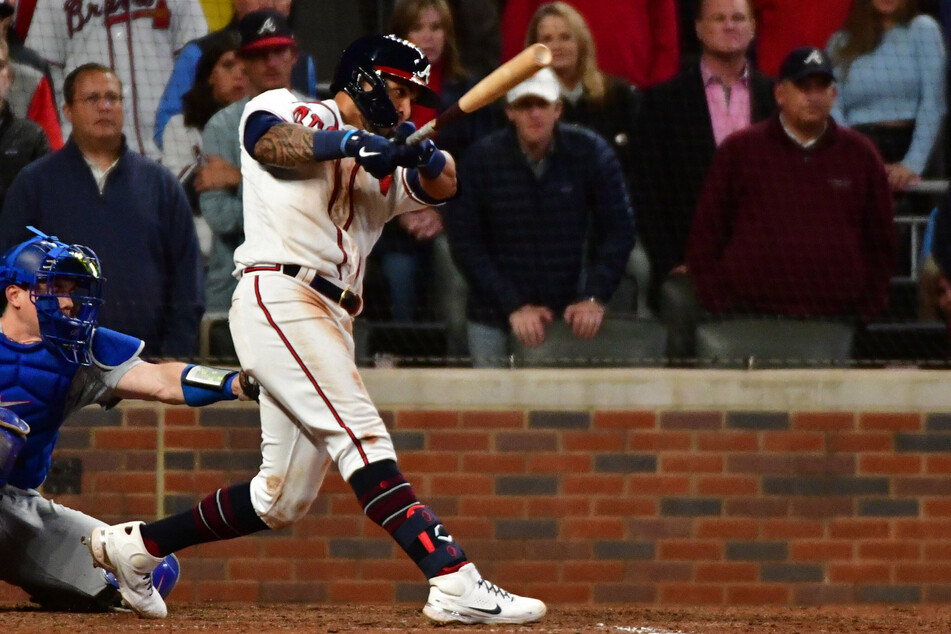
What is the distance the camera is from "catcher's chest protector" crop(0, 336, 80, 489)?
184 inches

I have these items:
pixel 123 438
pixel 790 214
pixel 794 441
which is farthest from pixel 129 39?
pixel 794 441

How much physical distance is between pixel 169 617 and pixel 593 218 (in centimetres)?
235

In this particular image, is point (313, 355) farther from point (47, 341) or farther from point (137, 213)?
point (137, 213)

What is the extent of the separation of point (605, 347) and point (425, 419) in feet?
2.68

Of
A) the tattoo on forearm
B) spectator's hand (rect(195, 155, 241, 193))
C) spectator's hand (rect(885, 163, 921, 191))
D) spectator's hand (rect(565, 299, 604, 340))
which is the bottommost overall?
spectator's hand (rect(565, 299, 604, 340))

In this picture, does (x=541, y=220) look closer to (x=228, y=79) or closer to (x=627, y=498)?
(x=627, y=498)

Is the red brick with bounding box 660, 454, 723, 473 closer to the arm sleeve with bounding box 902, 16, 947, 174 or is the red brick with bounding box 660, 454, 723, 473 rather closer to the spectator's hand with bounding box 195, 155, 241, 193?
the arm sleeve with bounding box 902, 16, 947, 174

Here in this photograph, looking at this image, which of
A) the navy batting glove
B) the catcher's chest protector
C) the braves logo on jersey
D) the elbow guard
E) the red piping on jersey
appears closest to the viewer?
the navy batting glove

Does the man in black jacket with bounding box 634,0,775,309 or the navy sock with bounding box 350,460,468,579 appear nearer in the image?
the navy sock with bounding box 350,460,468,579

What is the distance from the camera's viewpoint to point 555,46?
19.3 feet

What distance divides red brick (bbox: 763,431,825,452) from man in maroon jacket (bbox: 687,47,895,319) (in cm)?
53

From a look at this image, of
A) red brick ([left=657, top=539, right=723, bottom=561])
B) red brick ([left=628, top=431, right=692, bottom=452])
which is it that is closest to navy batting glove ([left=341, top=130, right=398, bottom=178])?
red brick ([left=628, top=431, right=692, bottom=452])

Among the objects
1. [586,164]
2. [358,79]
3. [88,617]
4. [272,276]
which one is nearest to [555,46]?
[586,164]

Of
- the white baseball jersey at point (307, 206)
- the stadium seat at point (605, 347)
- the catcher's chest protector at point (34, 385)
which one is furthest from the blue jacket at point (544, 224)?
the catcher's chest protector at point (34, 385)
